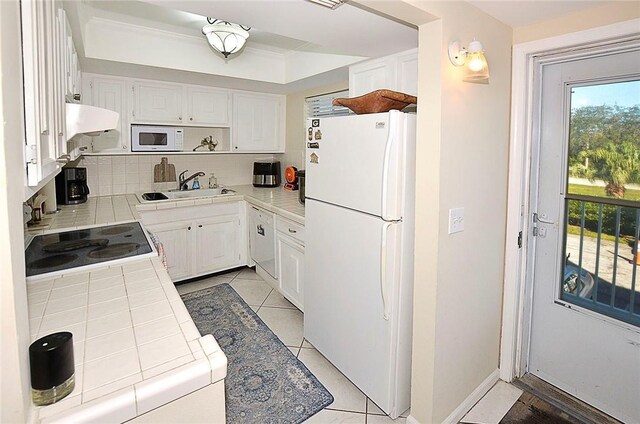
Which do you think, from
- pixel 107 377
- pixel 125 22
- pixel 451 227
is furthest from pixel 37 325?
pixel 125 22

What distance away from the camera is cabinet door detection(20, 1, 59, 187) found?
2.84 feet

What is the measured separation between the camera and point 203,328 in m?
2.93

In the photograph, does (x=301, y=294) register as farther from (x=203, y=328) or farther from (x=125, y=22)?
(x=125, y=22)

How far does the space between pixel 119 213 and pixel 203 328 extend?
114 cm

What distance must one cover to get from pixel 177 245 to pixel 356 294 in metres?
2.18

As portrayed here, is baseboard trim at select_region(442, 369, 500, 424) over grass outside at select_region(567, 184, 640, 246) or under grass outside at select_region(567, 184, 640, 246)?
under

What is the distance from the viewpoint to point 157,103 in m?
3.63

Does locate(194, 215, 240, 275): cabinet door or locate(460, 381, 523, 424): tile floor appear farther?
locate(194, 215, 240, 275): cabinet door

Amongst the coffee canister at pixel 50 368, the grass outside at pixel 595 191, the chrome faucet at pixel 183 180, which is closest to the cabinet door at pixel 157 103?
the chrome faucet at pixel 183 180

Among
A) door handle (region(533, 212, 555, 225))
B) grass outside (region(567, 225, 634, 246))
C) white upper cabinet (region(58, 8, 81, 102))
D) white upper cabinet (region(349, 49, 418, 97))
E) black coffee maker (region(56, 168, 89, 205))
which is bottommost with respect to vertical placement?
grass outside (region(567, 225, 634, 246))

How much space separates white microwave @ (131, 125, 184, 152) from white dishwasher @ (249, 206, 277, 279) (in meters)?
1.02

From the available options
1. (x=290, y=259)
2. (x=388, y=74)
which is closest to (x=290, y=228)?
A: (x=290, y=259)

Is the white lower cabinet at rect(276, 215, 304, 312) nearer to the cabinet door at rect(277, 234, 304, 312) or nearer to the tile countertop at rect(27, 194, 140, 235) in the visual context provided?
the cabinet door at rect(277, 234, 304, 312)

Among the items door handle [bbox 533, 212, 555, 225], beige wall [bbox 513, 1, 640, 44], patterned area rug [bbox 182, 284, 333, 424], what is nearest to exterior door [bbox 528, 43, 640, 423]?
door handle [bbox 533, 212, 555, 225]
